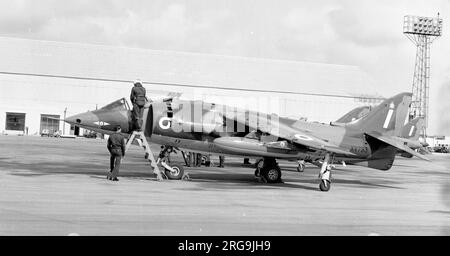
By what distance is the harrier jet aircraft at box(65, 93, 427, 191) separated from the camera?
19.5m

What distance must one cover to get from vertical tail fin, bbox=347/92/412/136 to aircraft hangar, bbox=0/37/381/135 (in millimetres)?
53537

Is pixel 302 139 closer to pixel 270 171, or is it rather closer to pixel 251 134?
pixel 251 134

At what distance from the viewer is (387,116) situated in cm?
2220

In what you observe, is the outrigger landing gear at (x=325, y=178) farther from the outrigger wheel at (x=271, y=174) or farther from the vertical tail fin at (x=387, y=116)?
the vertical tail fin at (x=387, y=116)

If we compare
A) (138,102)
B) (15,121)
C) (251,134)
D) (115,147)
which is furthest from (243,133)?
(15,121)

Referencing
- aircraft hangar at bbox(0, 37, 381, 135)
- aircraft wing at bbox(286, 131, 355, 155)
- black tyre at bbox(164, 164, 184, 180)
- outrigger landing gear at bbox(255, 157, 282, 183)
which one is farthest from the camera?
aircraft hangar at bbox(0, 37, 381, 135)

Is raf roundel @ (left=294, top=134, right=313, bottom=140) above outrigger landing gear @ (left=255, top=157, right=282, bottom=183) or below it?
above

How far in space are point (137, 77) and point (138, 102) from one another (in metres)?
65.5

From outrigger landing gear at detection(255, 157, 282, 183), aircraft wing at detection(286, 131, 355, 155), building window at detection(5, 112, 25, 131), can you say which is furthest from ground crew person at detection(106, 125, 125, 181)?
building window at detection(5, 112, 25, 131)

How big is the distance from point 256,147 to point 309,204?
4.81m

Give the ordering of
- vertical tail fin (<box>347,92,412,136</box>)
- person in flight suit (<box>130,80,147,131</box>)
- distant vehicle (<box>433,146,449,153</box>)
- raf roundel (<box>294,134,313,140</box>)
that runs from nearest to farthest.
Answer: raf roundel (<box>294,134,313,140</box>), person in flight suit (<box>130,80,147,131</box>), vertical tail fin (<box>347,92,412,136</box>), distant vehicle (<box>433,146,449,153</box>)

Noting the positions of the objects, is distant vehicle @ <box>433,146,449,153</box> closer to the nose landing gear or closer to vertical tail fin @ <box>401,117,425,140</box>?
vertical tail fin @ <box>401,117,425,140</box>

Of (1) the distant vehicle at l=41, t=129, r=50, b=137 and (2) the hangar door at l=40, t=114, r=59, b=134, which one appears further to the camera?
(1) the distant vehicle at l=41, t=129, r=50, b=137

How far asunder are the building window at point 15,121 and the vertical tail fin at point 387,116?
68548 millimetres
